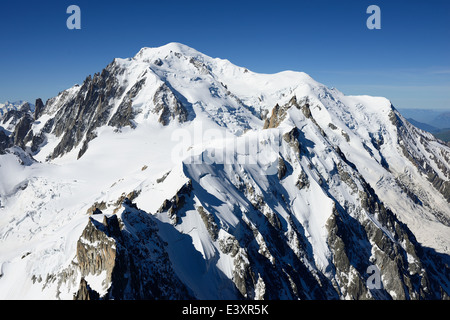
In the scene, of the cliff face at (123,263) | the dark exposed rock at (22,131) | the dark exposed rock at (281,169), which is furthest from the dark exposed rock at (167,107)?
the dark exposed rock at (22,131)

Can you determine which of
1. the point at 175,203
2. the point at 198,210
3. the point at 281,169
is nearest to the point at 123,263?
the point at 175,203

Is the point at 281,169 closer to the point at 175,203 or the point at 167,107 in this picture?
the point at 175,203

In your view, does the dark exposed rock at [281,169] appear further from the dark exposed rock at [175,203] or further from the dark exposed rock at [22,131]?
the dark exposed rock at [22,131]

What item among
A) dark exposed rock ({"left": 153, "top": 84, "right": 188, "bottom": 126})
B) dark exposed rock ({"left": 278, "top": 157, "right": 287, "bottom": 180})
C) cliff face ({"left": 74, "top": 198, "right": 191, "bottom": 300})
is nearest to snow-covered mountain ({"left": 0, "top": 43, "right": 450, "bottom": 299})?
cliff face ({"left": 74, "top": 198, "right": 191, "bottom": 300})

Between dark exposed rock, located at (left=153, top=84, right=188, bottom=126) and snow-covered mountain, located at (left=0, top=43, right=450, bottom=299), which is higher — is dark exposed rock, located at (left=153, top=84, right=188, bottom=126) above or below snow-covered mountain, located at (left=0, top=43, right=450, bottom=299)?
above

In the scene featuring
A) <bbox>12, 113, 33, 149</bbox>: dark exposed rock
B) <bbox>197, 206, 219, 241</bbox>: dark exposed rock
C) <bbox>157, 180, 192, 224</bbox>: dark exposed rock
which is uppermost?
<bbox>12, 113, 33, 149</bbox>: dark exposed rock

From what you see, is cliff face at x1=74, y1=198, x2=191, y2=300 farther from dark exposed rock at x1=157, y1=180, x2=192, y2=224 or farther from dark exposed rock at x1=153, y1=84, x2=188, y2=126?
dark exposed rock at x1=153, y1=84, x2=188, y2=126

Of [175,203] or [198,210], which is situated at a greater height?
[175,203]

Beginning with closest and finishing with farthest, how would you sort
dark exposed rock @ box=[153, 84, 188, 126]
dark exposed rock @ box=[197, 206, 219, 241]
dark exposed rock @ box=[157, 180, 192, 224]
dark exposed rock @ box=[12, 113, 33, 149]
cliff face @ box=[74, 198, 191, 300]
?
1. cliff face @ box=[74, 198, 191, 300]
2. dark exposed rock @ box=[157, 180, 192, 224]
3. dark exposed rock @ box=[197, 206, 219, 241]
4. dark exposed rock @ box=[153, 84, 188, 126]
5. dark exposed rock @ box=[12, 113, 33, 149]
